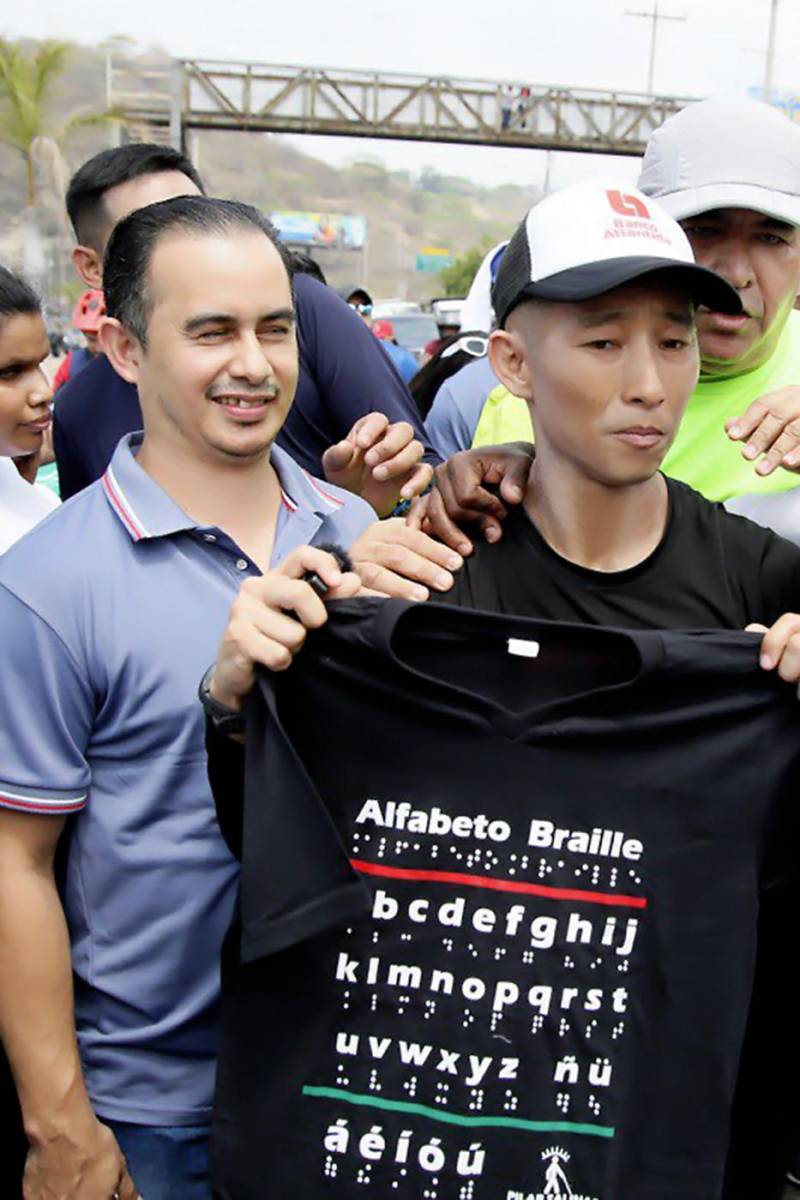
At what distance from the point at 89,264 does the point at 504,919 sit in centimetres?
261

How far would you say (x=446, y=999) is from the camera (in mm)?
1645

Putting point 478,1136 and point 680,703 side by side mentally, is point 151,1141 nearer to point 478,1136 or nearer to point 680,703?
point 478,1136

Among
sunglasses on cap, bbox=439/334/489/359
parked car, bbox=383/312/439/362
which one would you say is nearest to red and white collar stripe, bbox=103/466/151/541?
sunglasses on cap, bbox=439/334/489/359

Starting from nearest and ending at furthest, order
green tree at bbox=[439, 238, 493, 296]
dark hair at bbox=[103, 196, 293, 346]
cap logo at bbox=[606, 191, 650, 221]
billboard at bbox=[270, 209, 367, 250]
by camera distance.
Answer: cap logo at bbox=[606, 191, 650, 221] < dark hair at bbox=[103, 196, 293, 346] < green tree at bbox=[439, 238, 493, 296] < billboard at bbox=[270, 209, 367, 250]

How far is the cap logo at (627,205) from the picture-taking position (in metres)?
1.73

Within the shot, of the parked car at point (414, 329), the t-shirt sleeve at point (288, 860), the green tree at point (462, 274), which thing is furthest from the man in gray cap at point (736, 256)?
the green tree at point (462, 274)

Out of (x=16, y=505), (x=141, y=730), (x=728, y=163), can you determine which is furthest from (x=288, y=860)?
(x=16, y=505)

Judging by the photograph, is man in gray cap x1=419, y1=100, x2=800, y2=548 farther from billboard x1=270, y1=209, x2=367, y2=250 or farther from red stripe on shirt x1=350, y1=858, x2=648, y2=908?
billboard x1=270, y1=209, x2=367, y2=250

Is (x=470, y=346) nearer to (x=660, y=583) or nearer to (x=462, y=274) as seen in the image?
(x=660, y=583)

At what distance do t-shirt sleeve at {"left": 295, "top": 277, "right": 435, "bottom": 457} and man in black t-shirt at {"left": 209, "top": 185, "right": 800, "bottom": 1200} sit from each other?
43.9 inches

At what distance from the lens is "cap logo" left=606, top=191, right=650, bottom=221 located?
1734mm

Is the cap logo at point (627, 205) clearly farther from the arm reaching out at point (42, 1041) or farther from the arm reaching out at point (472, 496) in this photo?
the arm reaching out at point (42, 1041)

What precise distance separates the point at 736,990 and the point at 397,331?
819 inches

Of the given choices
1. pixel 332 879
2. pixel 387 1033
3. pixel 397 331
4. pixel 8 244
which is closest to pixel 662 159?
pixel 332 879
